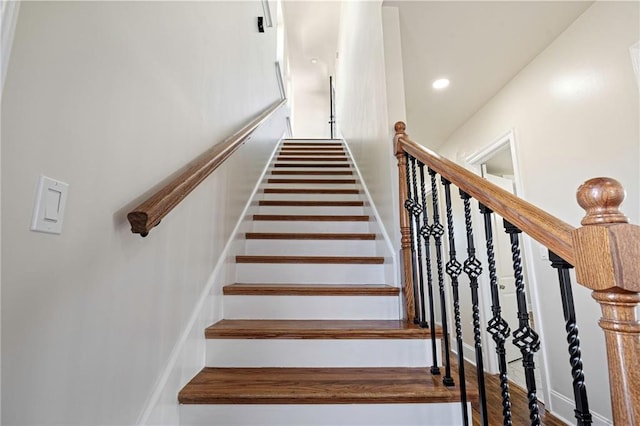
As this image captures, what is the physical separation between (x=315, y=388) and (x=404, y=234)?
0.85 m

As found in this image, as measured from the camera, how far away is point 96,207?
735 mm

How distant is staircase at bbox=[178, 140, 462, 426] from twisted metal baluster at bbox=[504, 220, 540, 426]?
0.42m

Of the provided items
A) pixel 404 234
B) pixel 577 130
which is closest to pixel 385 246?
pixel 404 234

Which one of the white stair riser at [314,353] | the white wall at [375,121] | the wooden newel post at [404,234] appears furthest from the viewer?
the white wall at [375,121]

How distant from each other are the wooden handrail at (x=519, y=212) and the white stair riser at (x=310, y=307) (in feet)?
2.65

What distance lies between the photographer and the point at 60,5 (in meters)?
0.62

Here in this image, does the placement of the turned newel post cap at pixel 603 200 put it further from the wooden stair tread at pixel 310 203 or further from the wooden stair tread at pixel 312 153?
the wooden stair tread at pixel 312 153

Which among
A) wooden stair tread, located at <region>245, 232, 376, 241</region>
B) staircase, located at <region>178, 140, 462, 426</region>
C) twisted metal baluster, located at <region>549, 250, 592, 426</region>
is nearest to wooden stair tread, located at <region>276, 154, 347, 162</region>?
wooden stair tread, located at <region>245, 232, 376, 241</region>

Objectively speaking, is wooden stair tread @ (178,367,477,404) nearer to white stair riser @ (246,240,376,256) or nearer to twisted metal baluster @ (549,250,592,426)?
twisted metal baluster @ (549,250,592,426)

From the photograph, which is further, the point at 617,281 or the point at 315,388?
the point at 315,388

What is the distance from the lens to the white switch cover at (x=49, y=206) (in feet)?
1.90

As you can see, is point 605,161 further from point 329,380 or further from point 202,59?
point 202,59

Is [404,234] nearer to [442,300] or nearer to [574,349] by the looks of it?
[442,300]

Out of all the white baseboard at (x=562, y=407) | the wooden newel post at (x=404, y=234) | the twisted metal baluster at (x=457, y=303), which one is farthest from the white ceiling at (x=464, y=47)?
the white baseboard at (x=562, y=407)
